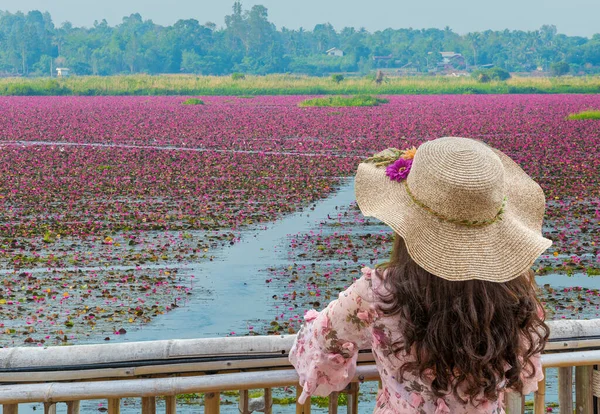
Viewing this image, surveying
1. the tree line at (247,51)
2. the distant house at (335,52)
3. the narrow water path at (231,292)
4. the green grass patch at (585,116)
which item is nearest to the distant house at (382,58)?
the tree line at (247,51)

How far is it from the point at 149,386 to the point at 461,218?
3.16 ft

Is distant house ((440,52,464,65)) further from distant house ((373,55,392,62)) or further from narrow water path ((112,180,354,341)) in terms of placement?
narrow water path ((112,180,354,341))

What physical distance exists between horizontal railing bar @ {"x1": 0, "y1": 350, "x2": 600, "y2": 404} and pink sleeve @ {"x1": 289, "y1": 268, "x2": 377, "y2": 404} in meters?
0.11

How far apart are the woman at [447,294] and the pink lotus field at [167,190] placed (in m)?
5.09

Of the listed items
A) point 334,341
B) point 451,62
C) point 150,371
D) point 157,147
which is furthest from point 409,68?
point 334,341

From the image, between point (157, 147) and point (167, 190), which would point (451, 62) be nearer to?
point (157, 147)

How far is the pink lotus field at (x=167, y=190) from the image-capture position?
8.40 metres

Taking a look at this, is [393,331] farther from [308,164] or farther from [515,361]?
[308,164]

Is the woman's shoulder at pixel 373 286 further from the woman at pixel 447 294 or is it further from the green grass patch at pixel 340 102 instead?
the green grass patch at pixel 340 102

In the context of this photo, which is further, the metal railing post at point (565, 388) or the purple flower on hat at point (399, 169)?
the metal railing post at point (565, 388)

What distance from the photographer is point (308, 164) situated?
18297 mm

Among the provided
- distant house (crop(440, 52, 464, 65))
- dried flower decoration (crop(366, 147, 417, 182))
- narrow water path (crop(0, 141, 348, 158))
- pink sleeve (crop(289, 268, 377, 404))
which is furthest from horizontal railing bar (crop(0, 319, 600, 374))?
distant house (crop(440, 52, 464, 65))

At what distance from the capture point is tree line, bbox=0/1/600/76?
107m

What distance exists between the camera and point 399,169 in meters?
2.38
